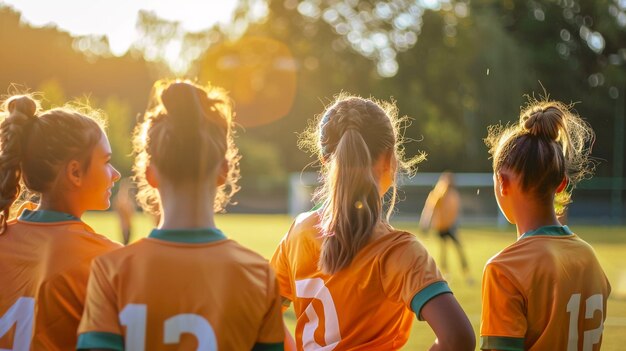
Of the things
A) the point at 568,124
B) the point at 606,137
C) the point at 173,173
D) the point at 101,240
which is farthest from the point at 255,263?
the point at 606,137

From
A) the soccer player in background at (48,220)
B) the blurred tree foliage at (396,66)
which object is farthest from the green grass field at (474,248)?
the blurred tree foliage at (396,66)

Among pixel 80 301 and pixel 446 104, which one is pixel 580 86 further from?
pixel 80 301

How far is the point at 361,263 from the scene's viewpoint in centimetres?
262

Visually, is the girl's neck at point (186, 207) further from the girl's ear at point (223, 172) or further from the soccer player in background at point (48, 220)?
the soccer player in background at point (48, 220)

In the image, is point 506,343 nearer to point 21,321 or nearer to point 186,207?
point 186,207

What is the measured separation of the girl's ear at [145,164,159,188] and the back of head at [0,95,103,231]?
490mm

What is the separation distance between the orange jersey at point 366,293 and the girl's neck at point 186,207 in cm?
66

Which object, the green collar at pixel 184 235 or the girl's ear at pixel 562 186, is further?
the girl's ear at pixel 562 186

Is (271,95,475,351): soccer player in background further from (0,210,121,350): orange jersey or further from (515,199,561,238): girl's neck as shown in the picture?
(0,210,121,350): orange jersey

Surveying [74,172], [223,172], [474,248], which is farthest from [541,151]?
[474,248]

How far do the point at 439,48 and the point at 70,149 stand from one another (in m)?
44.9

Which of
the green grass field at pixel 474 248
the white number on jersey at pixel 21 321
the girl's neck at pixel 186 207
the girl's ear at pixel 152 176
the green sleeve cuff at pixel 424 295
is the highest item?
the girl's ear at pixel 152 176

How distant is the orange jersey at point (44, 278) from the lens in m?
2.39

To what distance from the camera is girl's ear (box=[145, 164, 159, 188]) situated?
220 cm
